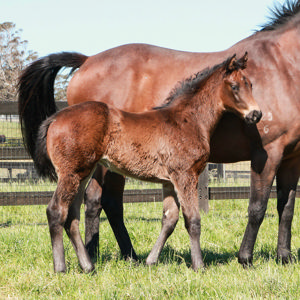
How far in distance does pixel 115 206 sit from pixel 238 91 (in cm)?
174

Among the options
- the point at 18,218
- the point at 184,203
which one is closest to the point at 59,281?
the point at 184,203

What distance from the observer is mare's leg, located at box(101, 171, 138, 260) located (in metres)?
4.59

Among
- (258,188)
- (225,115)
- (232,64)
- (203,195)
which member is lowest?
(203,195)

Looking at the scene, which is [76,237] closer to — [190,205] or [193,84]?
[190,205]

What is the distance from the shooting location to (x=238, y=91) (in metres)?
3.90

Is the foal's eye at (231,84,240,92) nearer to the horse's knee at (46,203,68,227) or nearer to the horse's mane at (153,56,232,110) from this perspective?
the horse's mane at (153,56,232,110)

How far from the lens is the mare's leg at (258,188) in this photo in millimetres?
4105

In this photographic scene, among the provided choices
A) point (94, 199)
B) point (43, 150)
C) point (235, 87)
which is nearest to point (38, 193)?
point (94, 199)

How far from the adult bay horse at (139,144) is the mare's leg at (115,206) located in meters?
0.77

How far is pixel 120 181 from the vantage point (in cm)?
476

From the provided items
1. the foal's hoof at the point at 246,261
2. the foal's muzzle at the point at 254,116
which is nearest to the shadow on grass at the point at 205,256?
the foal's hoof at the point at 246,261

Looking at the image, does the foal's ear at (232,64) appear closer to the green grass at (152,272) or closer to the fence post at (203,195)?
the green grass at (152,272)

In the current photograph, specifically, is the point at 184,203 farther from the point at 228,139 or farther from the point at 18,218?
the point at 18,218

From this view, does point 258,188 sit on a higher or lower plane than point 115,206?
higher
